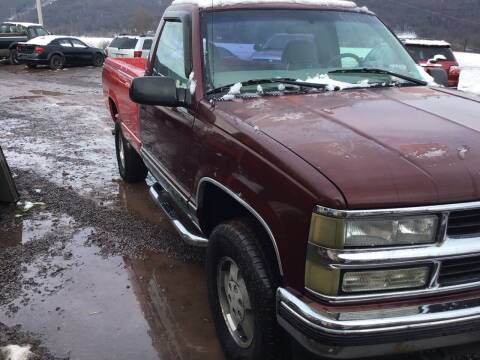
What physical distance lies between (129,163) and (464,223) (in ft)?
15.3

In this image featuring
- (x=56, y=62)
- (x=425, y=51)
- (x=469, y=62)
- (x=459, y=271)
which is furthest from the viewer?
(x=469, y=62)

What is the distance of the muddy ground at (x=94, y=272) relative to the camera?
319cm

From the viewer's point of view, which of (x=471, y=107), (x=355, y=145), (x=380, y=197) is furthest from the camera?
(x=471, y=107)

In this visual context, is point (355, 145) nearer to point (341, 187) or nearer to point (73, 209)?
point (341, 187)

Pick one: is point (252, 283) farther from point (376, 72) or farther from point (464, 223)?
point (376, 72)

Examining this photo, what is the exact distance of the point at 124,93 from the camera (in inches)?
220

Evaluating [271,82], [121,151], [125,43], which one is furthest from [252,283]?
[125,43]

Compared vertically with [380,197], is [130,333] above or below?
below

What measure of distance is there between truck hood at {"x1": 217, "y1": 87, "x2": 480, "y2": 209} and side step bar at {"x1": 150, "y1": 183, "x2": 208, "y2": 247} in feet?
2.93

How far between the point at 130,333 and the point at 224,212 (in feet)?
3.29

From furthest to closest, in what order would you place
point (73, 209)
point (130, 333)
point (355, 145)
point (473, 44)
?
1. point (473, 44)
2. point (73, 209)
3. point (130, 333)
4. point (355, 145)

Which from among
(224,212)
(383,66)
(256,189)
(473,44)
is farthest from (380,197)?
(473,44)

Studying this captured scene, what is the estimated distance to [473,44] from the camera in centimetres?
3553

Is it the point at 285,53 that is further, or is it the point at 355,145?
the point at 285,53
